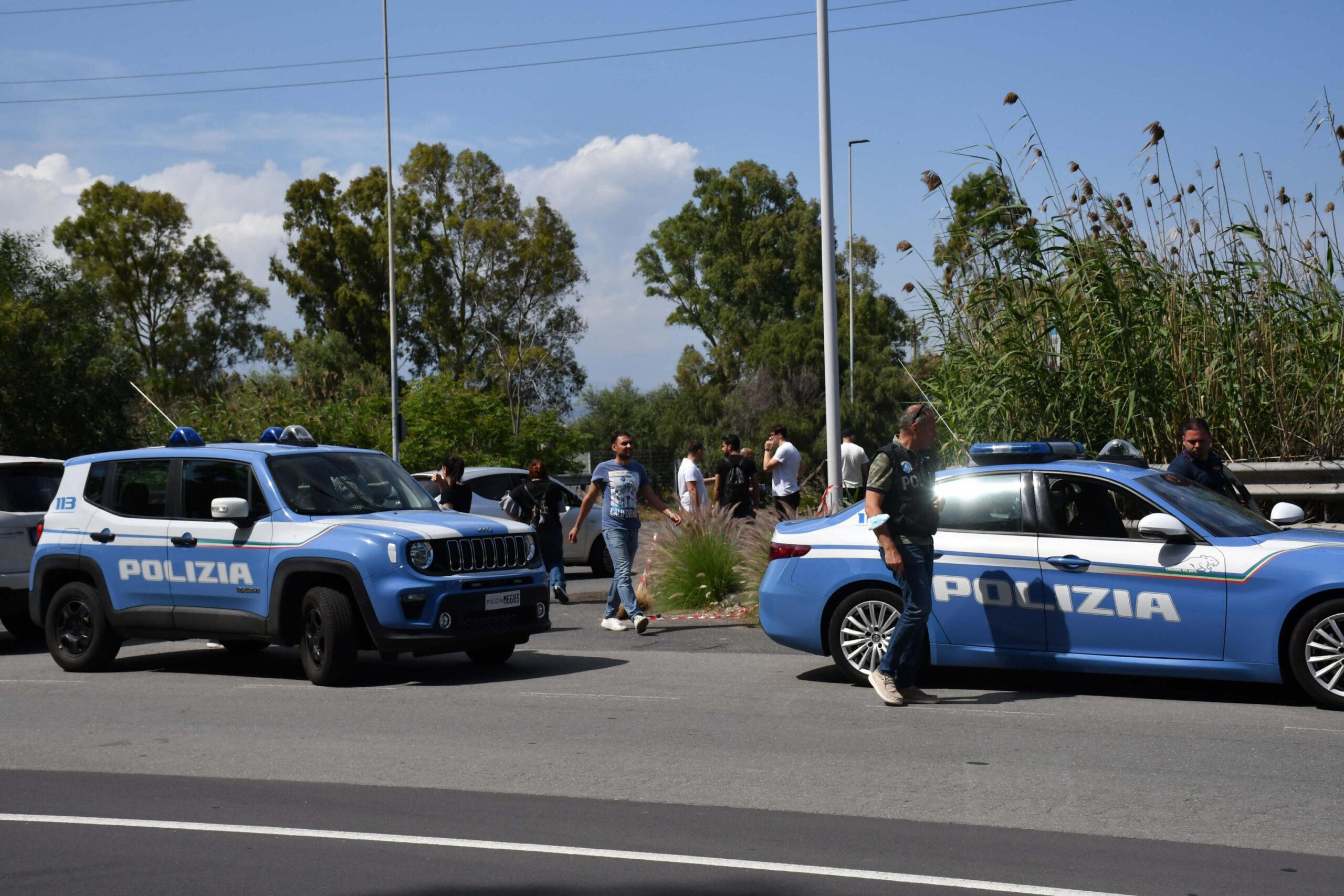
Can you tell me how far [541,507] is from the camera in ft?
46.5

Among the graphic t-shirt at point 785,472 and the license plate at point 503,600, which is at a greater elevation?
the graphic t-shirt at point 785,472

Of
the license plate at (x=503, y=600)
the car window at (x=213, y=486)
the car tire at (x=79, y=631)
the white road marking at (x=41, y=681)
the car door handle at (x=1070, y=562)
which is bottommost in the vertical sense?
the white road marking at (x=41, y=681)

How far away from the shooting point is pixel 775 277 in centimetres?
6169

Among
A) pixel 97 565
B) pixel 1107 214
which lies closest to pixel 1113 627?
pixel 1107 214

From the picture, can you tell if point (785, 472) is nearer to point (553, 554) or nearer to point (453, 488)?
point (553, 554)

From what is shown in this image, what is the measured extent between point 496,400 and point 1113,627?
28652mm

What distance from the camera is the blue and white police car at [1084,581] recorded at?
7973 millimetres

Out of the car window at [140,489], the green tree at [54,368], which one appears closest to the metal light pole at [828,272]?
the car window at [140,489]

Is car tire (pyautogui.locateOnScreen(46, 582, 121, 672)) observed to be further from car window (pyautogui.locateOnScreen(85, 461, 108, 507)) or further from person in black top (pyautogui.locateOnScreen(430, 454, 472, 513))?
person in black top (pyautogui.locateOnScreen(430, 454, 472, 513))

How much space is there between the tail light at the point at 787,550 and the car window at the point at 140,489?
4.88 metres

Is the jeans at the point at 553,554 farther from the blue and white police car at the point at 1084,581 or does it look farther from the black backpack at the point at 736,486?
the blue and white police car at the point at 1084,581

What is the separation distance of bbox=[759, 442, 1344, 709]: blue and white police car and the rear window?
25.2 ft

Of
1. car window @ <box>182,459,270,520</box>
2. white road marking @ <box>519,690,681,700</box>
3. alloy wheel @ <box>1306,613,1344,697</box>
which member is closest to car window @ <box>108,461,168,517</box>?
car window @ <box>182,459,270,520</box>

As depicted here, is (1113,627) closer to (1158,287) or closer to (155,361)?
(1158,287)
